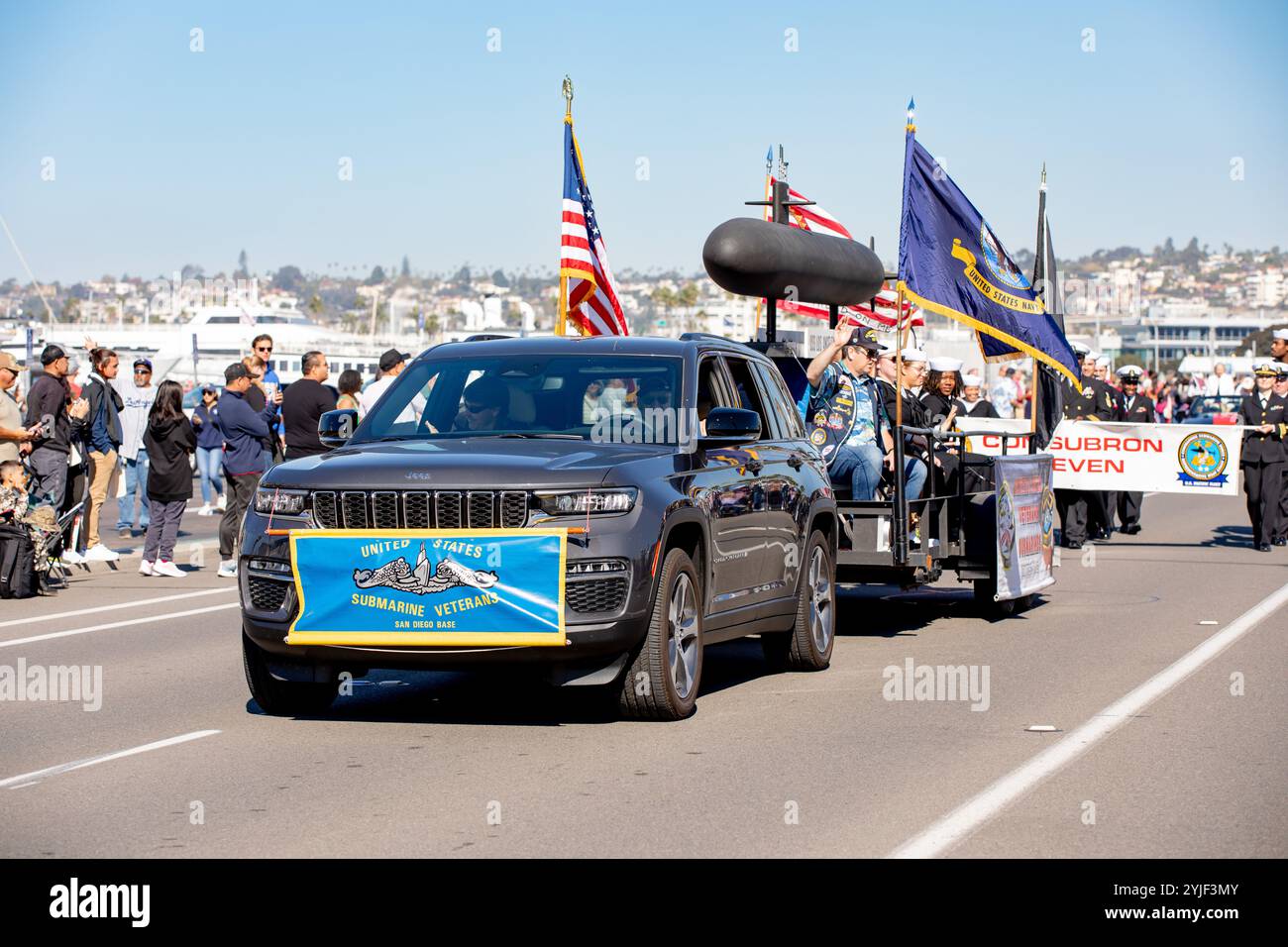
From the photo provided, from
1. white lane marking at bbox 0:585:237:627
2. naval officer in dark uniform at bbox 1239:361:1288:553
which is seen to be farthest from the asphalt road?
naval officer in dark uniform at bbox 1239:361:1288:553

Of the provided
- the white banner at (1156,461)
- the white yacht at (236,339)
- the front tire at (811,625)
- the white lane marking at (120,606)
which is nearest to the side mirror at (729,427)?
the front tire at (811,625)

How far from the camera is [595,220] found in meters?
20.8

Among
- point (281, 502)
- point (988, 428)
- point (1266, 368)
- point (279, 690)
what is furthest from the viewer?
point (1266, 368)

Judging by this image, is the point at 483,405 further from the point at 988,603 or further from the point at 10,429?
the point at 10,429

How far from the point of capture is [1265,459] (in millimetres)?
22250

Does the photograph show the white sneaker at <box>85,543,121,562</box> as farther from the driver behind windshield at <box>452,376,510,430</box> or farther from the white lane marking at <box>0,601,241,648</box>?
the driver behind windshield at <box>452,376,510,430</box>

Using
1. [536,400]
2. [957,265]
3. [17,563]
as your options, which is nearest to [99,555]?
[17,563]

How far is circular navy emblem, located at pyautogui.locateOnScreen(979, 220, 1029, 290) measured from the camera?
593 inches

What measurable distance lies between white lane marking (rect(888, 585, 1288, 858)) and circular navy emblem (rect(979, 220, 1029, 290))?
355 cm

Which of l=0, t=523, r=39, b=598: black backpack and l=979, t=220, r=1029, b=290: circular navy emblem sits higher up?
l=979, t=220, r=1029, b=290: circular navy emblem

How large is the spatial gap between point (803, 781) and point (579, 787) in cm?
98

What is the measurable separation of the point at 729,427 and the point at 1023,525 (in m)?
5.53

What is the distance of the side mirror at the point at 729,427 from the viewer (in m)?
9.69

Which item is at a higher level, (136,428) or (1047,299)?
(1047,299)
